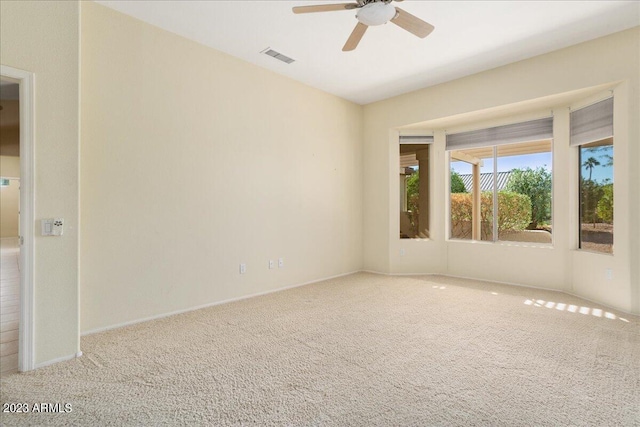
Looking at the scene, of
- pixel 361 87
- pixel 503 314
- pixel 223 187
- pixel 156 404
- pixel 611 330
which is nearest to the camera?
pixel 156 404

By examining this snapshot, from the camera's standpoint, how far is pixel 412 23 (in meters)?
2.66

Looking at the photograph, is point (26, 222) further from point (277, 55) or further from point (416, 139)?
point (416, 139)

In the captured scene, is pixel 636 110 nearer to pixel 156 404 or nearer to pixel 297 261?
pixel 297 261

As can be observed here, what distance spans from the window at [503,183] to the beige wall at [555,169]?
19cm

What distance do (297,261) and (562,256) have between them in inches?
149

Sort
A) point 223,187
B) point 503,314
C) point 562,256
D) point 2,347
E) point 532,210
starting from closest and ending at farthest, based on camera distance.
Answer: point 2,347, point 503,314, point 223,187, point 562,256, point 532,210

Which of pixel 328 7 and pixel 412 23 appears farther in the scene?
pixel 412 23

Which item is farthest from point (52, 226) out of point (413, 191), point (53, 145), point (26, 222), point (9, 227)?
point (9, 227)

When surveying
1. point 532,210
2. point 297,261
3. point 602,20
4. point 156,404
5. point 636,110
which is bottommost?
point 156,404

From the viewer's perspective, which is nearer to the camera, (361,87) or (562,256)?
(562,256)

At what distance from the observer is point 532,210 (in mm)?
4914

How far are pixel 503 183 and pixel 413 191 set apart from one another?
143cm

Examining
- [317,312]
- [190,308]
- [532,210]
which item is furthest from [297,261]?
[532,210]

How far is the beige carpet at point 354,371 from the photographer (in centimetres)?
184
